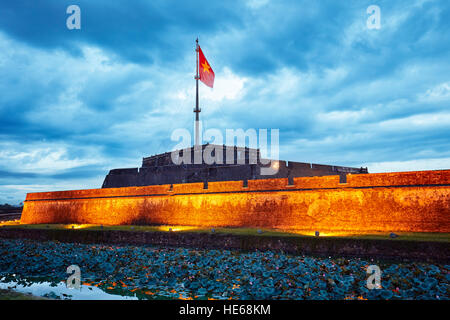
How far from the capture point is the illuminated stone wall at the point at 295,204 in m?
10.9

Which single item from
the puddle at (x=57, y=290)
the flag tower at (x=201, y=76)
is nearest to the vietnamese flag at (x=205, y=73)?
the flag tower at (x=201, y=76)

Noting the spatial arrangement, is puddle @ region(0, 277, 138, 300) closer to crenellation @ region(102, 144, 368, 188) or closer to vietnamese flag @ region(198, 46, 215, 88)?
crenellation @ region(102, 144, 368, 188)

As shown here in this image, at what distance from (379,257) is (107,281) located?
7423mm

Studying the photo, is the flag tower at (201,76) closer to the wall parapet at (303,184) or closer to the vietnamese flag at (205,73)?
the vietnamese flag at (205,73)

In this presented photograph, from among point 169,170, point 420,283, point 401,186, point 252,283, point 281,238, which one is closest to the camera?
point 420,283

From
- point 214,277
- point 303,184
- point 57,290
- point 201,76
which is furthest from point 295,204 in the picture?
point 201,76

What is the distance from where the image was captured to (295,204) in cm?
1313

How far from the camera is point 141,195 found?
57.4 feet

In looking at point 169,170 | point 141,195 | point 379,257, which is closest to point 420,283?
point 379,257

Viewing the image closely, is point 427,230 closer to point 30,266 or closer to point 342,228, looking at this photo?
point 342,228

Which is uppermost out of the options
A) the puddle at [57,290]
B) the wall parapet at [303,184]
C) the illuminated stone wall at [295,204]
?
the wall parapet at [303,184]

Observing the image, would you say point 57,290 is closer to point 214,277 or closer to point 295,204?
point 214,277

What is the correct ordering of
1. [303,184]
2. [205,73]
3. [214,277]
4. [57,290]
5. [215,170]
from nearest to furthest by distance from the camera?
[57,290]
[214,277]
[303,184]
[215,170]
[205,73]

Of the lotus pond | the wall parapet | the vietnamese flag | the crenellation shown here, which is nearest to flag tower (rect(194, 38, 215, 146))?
the vietnamese flag
